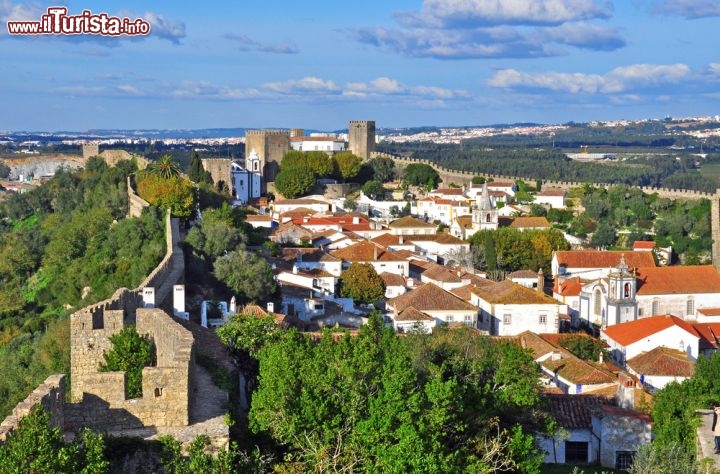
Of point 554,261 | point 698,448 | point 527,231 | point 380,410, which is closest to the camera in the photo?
point 380,410

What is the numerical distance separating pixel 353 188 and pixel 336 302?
24.5 metres

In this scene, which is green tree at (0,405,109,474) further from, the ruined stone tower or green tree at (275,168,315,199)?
the ruined stone tower

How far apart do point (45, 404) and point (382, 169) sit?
46286 mm

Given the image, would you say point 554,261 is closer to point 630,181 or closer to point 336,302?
point 336,302

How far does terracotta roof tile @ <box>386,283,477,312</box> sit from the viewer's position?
84.2 ft

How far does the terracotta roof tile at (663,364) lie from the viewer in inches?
816

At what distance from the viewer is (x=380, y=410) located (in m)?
8.86

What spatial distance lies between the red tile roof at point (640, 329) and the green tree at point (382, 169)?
1100 inches

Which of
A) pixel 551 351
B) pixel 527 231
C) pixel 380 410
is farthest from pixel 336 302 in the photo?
pixel 380 410

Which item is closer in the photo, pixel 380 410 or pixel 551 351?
pixel 380 410

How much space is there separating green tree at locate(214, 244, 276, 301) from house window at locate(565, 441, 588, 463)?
32.6ft

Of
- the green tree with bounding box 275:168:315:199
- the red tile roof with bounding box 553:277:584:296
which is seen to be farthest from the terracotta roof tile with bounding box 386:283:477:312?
the green tree with bounding box 275:168:315:199

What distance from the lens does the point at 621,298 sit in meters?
28.6

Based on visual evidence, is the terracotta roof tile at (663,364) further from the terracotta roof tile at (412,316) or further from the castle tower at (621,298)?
the castle tower at (621,298)
